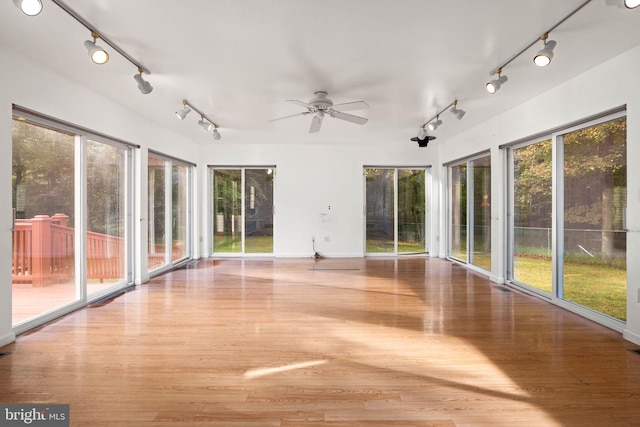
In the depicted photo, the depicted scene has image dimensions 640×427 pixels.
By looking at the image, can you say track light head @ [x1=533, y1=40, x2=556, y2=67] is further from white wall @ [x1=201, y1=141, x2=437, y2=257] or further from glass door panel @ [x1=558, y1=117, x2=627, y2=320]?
white wall @ [x1=201, y1=141, x2=437, y2=257]

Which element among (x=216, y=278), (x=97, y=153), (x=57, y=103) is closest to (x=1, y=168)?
(x=57, y=103)

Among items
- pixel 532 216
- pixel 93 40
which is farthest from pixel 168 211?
pixel 532 216

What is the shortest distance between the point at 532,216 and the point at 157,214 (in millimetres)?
6000

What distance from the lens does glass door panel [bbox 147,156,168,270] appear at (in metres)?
5.88

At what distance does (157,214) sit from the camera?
6117 mm

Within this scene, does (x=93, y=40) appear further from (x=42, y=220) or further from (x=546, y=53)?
(x=546, y=53)

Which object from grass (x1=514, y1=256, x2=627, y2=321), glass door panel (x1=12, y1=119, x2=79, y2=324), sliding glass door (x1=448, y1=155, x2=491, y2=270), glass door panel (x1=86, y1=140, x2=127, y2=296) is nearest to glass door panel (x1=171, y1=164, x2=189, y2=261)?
glass door panel (x1=86, y1=140, x2=127, y2=296)

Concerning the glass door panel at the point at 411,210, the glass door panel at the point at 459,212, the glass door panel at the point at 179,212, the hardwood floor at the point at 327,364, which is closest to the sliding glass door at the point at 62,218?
the hardwood floor at the point at 327,364

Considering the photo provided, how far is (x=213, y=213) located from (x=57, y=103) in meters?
4.54

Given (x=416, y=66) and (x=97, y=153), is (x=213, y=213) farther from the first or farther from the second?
(x=416, y=66)

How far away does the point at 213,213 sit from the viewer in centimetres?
798

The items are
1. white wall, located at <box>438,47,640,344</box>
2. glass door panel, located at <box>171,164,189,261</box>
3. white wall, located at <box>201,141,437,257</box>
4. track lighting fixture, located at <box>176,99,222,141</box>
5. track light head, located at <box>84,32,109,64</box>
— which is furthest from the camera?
white wall, located at <box>201,141,437,257</box>

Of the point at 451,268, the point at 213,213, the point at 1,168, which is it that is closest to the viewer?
the point at 1,168

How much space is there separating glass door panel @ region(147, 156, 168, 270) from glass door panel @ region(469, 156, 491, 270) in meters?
5.74
